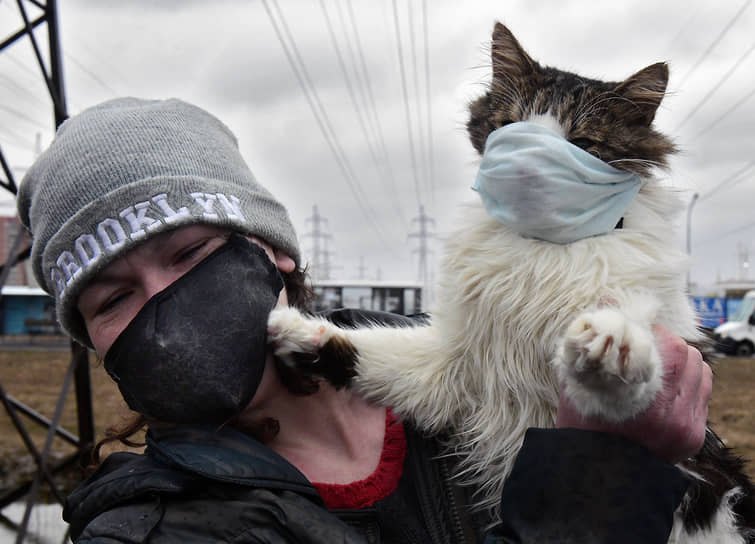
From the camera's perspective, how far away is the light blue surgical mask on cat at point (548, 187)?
1365 mm

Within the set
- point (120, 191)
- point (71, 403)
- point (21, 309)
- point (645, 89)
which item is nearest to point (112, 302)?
point (120, 191)

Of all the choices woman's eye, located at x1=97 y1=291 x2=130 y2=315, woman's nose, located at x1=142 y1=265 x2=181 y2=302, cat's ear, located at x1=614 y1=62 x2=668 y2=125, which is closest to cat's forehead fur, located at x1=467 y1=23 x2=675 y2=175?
cat's ear, located at x1=614 y1=62 x2=668 y2=125

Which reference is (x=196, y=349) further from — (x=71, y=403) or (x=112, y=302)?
(x=71, y=403)

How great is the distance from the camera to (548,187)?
1.35m

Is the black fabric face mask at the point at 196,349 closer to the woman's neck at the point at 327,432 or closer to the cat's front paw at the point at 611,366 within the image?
the woman's neck at the point at 327,432

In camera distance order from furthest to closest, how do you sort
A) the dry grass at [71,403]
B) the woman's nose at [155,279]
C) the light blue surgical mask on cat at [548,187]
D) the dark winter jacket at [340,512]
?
the dry grass at [71,403] < the woman's nose at [155,279] < the light blue surgical mask on cat at [548,187] < the dark winter jacket at [340,512]

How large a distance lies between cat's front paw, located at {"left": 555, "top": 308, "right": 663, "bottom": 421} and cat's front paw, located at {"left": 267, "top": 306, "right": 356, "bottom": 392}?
31.4 inches

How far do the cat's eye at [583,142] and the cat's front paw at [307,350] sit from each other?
0.94 meters

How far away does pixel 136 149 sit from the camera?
154cm

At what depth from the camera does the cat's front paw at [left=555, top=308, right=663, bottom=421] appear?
3.59ft

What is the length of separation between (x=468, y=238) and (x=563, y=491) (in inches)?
30.6

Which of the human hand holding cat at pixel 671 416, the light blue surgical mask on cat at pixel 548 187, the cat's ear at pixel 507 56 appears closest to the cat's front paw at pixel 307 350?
the light blue surgical mask on cat at pixel 548 187

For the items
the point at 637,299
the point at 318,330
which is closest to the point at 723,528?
the point at 637,299

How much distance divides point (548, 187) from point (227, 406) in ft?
3.30
